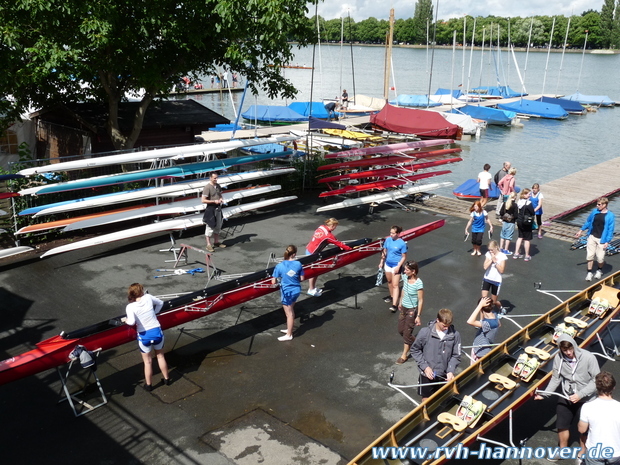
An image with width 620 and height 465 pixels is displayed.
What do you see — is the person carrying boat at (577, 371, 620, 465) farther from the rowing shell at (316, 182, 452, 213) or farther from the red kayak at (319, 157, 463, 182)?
the red kayak at (319, 157, 463, 182)

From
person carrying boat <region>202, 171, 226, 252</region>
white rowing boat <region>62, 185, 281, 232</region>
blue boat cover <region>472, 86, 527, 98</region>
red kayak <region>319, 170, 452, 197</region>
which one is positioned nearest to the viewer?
person carrying boat <region>202, 171, 226, 252</region>

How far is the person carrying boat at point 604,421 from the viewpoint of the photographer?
5605 mm

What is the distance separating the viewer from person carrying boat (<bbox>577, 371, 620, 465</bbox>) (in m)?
5.61

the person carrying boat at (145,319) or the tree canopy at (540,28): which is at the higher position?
the tree canopy at (540,28)

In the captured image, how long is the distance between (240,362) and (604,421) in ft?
17.6

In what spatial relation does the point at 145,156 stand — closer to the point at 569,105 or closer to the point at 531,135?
the point at 531,135

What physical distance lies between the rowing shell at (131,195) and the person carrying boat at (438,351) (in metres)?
10.0

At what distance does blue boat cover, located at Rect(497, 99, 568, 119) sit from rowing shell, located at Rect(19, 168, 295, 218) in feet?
142

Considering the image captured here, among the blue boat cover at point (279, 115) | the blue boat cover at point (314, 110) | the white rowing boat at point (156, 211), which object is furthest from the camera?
the blue boat cover at point (314, 110)

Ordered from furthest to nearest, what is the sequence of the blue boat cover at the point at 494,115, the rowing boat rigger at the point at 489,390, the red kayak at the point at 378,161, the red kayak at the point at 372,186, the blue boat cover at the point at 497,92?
the blue boat cover at the point at 497,92 → the blue boat cover at the point at 494,115 → the red kayak at the point at 378,161 → the red kayak at the point at 372,186 → the rowing boat rigger at the point at 489,390

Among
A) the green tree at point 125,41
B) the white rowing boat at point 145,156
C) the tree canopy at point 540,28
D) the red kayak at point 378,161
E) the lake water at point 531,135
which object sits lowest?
the lake water at point 531,135

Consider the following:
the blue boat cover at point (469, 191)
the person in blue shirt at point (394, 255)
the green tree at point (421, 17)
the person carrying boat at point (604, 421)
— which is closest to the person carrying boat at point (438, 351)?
the person carrying boat at point (604, 421)

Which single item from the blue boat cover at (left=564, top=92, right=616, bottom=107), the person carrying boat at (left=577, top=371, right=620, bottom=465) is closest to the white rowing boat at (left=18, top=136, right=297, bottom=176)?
the person carrying boat at (left=577, top=371, right=620, bottom=465)

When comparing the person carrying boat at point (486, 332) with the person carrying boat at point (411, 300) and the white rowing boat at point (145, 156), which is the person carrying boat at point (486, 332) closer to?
the person carrying boat at point (411, 300)
